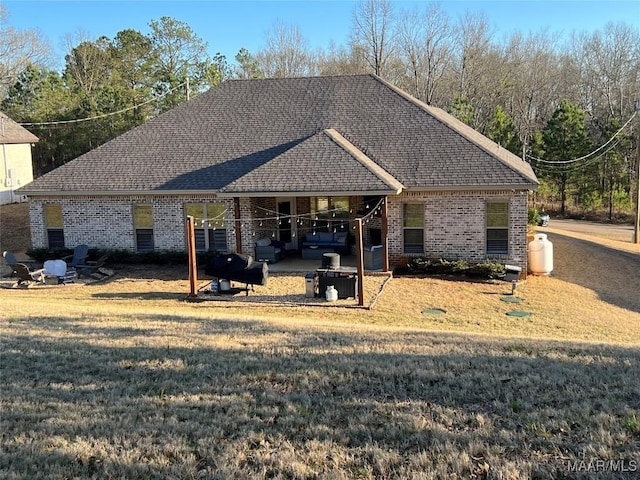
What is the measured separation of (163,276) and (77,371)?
11.3 metres

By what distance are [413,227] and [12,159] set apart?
2608cm

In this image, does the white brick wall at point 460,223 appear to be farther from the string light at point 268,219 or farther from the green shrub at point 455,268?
the string light at point 268,219

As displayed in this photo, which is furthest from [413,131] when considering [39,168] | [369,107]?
[39,168]

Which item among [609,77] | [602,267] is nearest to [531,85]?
[609,77]

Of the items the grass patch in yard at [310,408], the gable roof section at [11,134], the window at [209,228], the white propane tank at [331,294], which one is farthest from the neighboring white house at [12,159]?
the grass patch in yard at [310,408]

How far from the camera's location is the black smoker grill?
15.0 meters

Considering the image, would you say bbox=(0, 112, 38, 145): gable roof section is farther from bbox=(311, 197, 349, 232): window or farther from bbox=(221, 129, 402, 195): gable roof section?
bbox=(221, 129, 402, 195): gable roof section

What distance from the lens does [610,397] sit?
5.45 metres

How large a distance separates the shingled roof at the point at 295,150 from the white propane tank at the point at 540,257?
218 centimetres

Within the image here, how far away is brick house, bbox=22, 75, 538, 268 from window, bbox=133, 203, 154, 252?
4 cm

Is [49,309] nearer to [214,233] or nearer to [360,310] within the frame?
[360,310]

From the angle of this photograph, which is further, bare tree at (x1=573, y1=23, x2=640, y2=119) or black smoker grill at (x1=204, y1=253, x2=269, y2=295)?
bare tree at (x1=573, y1=23, x2=640, y2=119)

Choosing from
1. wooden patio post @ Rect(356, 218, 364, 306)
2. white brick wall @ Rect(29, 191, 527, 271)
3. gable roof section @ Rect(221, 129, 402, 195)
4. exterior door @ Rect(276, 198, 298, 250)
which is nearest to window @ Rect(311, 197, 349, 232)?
white brick wall @ Rect(29, 191, 527, 271)

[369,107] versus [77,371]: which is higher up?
[369,107]
